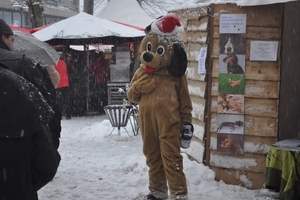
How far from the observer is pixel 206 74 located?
6.07 metres

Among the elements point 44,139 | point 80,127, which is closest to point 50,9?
point 80,127

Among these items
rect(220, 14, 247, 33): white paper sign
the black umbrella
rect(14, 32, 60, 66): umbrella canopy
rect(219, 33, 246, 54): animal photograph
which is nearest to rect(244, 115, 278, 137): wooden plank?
rect(219, 33, 246, 54): animal photograph

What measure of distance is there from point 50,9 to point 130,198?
3831 centimetres

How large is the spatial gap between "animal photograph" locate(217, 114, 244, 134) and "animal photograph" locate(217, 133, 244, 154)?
2.5 inches

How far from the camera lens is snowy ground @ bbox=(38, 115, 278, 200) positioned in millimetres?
5742

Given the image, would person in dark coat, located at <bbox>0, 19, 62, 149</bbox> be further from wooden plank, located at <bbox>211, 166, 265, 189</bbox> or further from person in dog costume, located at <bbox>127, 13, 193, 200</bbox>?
wooden plank, located at <bbox>211, 166, 265, 189</bbox>

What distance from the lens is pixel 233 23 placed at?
573 cm

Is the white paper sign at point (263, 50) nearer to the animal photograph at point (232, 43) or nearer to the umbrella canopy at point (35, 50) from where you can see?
the animal photograph at point (232, 43)

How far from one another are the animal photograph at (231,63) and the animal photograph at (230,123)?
56 cm

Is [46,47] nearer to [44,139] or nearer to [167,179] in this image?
[167,179]

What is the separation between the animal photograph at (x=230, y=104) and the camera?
5809 mm

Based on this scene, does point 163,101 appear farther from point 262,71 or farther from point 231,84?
point 262,71

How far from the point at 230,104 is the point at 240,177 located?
3.10ft

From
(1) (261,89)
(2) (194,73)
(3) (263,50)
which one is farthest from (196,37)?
(1) (261,89)
